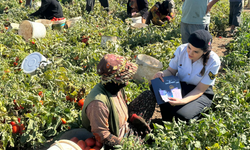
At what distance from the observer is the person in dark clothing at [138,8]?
616 cm

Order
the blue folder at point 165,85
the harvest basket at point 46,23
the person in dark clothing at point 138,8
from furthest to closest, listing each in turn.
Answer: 1. the person in dark clothing at point 138,8
2. the harvest basket at point 46,23
3. the blue folder at point 165,85

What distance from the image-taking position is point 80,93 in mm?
2857

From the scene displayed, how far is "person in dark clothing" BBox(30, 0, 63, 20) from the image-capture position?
17.8 feet

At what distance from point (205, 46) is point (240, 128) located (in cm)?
85

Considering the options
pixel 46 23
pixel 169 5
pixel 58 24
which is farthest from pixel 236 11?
pixel 46 23

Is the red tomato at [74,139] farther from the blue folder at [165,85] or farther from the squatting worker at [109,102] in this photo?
the blue folder at [165,85]

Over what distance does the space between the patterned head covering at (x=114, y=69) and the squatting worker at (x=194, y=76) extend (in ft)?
2.24

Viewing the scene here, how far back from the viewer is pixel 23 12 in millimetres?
5984

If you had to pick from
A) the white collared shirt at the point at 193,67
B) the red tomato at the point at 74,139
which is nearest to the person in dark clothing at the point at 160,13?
the white collared shirt at the point at 193,67

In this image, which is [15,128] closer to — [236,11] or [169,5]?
[169,5]

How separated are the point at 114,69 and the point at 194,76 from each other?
112cm

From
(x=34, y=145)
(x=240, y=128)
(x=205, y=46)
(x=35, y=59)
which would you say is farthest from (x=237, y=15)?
(x=34, y=145)

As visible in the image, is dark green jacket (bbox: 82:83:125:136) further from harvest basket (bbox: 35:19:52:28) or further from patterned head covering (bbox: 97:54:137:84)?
harvest basket (bbox: 35:19:52:28)

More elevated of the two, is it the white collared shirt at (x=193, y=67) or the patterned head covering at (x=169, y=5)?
the patterned head covering at (x=169, y=5)
